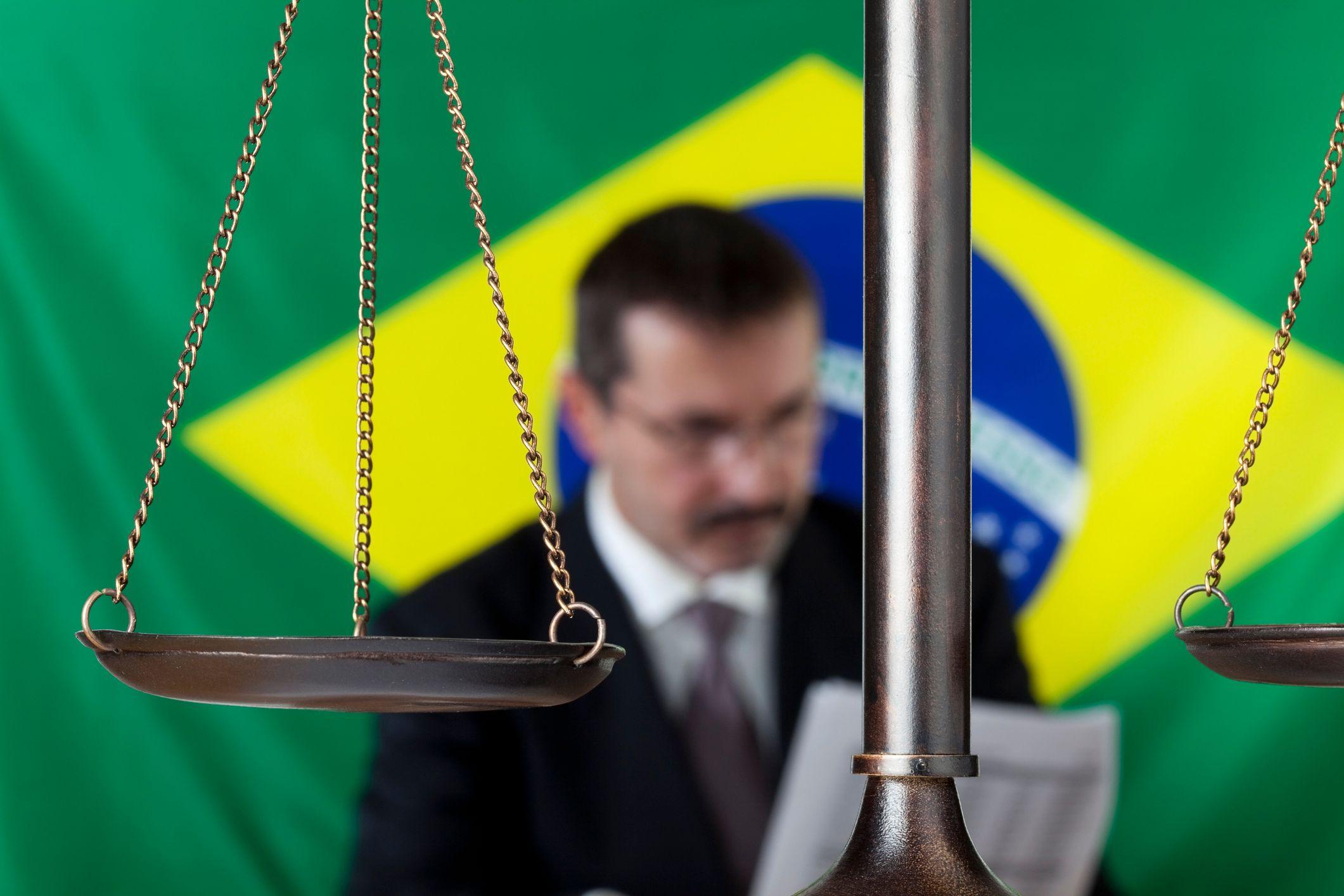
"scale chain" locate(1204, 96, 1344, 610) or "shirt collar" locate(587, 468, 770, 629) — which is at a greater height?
"scale chain" locate(1204, 96, 1344, 610)

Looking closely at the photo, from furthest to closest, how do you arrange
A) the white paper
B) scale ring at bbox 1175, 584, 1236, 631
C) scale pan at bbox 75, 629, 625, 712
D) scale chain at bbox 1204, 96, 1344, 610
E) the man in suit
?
the man in suit → the white paper → scale chain at bbox 1204, 96, 1344, 610 → scale ring at bbox 1175, 584, 1236, 631 → scale pan at bbox 75, 629, 625, 712

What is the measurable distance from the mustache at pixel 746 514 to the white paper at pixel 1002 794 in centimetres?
28

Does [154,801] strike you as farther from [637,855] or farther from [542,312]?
[542,312]

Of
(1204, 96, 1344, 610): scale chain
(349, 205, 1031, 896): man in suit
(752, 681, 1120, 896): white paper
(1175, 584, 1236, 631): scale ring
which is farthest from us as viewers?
(349, 205, 1031, 896): man in suit

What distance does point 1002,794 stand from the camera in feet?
6.55

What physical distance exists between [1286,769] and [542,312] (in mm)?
1353

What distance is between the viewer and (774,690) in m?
2.22

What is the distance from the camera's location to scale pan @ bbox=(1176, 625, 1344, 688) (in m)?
0.74

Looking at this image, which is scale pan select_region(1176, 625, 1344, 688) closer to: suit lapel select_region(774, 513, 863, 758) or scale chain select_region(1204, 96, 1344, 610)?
scale chain select_region(1204, 96, 1344, 610)

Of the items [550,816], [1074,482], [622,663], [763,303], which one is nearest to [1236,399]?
[1074,482]

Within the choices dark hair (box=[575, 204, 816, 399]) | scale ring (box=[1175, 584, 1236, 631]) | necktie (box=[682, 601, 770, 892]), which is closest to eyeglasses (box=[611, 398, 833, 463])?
dark hair (box=[575, 204, 816, 399])

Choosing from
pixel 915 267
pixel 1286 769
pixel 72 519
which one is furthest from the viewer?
pixel 1286 769

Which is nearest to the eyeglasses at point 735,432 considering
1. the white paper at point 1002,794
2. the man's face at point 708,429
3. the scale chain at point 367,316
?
the man's face at point 708,429

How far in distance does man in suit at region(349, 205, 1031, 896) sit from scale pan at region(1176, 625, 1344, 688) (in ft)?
4.71
